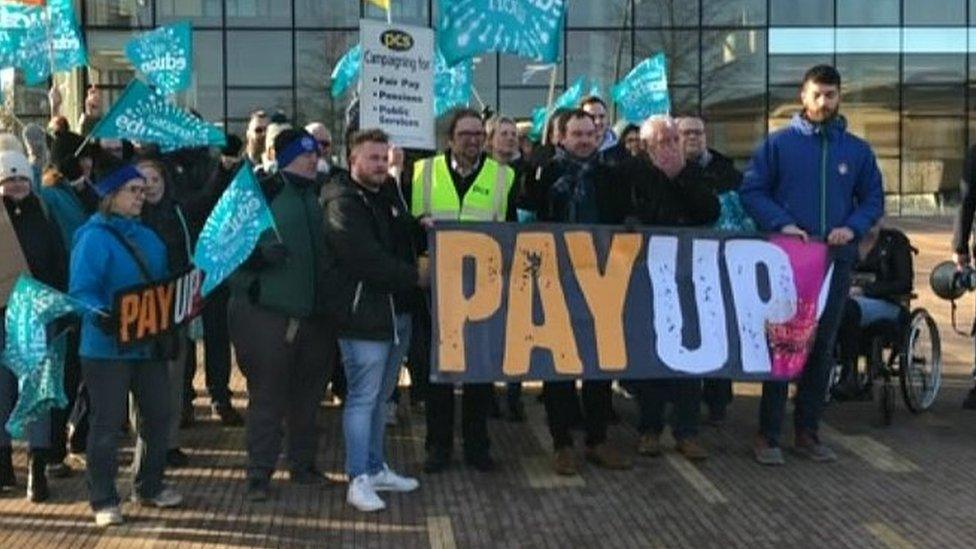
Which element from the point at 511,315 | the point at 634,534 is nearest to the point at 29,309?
the point at 511,315

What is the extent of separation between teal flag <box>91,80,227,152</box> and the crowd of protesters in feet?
0.69

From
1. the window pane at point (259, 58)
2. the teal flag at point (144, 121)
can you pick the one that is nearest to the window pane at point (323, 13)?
the window pane at point (259, 58)

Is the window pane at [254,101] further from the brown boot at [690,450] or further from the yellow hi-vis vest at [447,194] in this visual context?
the brown boot at [690,450]

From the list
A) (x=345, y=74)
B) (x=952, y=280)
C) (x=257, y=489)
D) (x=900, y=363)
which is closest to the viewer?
(x=257, y=489)

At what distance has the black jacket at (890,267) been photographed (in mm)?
9461

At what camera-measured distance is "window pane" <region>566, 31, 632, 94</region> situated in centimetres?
3078

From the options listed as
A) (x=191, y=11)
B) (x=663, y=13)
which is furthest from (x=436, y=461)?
(x=663, y=13)

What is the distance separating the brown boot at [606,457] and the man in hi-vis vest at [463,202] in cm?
63

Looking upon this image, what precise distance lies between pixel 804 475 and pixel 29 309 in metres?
4.49

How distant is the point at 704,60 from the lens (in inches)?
1244

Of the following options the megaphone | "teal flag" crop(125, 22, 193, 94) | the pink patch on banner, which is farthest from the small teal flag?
the megaphone

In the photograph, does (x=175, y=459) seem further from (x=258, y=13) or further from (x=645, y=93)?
(x=258, y=13)

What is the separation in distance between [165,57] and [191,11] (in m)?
19.3

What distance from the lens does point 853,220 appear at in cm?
800
